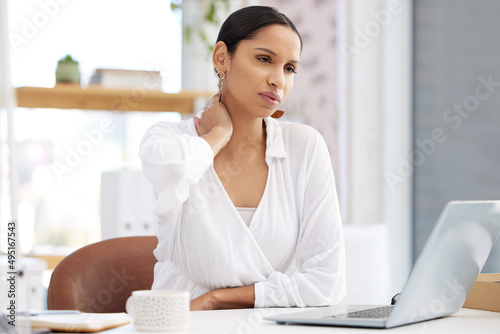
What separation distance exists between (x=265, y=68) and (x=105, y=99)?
2271mm

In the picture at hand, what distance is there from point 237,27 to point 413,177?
7.52 ft

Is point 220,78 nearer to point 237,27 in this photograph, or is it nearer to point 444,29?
point 237,27

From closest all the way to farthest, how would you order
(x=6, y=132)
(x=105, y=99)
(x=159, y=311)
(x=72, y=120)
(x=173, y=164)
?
1. (x=159, y=311)
2. (x=173, y=164)
3. (x=6, y=132)
4. (x=105, y=99)
5. (x=72, y=120)

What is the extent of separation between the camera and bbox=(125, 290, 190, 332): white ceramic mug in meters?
0.99

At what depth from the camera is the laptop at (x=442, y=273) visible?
1001 mm

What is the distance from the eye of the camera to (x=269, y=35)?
5.54ft

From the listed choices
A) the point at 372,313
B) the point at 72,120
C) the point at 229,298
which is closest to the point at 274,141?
the point at 229,298

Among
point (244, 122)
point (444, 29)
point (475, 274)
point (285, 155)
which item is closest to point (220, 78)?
point (244, 122)

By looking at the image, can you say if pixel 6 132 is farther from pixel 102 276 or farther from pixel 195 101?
pixel 102 276

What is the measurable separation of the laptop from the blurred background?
7.50 feet

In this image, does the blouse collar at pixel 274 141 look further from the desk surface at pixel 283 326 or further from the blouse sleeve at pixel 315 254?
the desk surface at pixel 283 326

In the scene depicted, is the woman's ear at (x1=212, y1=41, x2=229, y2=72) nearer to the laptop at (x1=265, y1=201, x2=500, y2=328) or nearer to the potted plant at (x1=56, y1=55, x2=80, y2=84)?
the laptop at (x1=265, y1=201, x2=500, y2=328)

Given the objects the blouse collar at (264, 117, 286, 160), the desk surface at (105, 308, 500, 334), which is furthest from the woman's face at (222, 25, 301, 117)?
the desk surface at (105, 308, 500, 334)

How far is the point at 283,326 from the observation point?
3.51 ft
